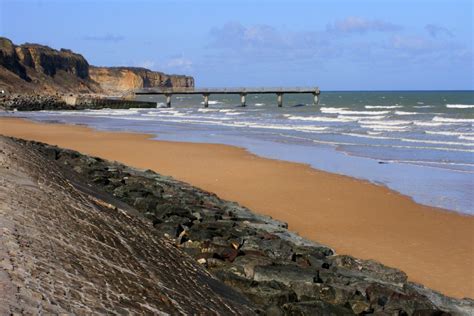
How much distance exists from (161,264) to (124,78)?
13117 cm

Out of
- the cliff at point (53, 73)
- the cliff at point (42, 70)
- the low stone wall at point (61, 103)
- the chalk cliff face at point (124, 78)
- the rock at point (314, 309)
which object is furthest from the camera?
the chalk cliff face at point (124, 78)

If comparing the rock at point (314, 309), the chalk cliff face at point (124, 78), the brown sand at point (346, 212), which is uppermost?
the chalk cliff face at point (124, 78)

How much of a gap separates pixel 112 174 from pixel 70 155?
6.45 ft

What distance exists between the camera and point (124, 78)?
5212 inches

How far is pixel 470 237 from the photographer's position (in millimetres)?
8484

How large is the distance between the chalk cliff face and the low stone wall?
55.8 metres

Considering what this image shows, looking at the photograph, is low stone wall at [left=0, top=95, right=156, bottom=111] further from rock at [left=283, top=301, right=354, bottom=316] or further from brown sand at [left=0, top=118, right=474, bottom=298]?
rock at [left=283, top=301, right=354, bottom=316]

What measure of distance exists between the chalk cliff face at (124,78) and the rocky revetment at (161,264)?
114335 millimetres

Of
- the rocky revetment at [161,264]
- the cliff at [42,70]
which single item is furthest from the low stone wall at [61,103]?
the rocky revetment at [161,264]

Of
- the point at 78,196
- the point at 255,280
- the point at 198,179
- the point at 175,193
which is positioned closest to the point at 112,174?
the point at 175,193

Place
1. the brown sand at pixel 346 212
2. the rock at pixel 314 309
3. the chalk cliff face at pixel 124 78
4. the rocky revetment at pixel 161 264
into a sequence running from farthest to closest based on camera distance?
the chalk cliff face at pixel 124 78
the brown sand at pixel 346 212
the rock at pixel 314 309
the rocky revetment at pixel 161 264

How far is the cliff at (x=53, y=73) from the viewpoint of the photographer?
85.5 metres

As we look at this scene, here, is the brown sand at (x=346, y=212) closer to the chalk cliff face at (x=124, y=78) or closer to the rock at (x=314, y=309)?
the rock at (x=314, y=309)

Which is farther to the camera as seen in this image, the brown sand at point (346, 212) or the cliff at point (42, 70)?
the cliff at point (42, 70)
